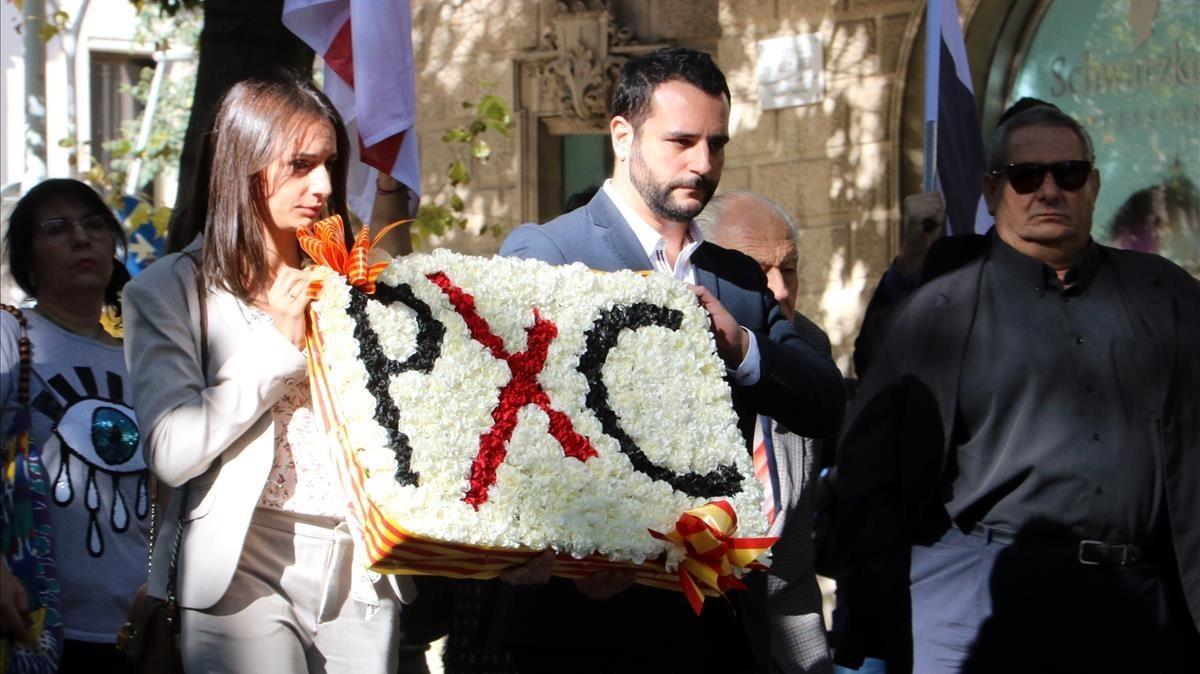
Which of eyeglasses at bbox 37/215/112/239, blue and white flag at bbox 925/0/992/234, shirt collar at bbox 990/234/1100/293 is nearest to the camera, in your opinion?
shirt collar at bbox 990/234/1100/293

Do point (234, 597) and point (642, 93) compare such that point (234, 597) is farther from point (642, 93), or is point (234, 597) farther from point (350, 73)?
point (350, 73)

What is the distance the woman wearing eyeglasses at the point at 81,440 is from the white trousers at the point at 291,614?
1285 millimetres

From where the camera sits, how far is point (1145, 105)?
975 cm

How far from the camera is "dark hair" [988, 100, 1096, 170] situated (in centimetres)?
516

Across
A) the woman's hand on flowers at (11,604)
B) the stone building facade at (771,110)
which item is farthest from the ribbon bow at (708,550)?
the stone building facade at (771,110)

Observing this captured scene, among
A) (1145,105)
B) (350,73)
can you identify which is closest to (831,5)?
(1145,105)

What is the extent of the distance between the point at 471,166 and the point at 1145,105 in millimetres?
5301

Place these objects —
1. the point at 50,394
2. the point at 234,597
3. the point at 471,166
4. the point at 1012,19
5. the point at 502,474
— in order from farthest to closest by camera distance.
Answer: the point at 471,166 < the point at 1012,19 < the point at 50,394 < the point at 234,597 < the point at 502,474

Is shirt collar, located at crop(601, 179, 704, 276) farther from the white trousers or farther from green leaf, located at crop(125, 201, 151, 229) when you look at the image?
green leaf, located at crop(125, 201, 151, 229)

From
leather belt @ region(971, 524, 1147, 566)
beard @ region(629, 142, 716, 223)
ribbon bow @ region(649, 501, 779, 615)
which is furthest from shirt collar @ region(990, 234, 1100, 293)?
ribbon bow @ region(649, 501, 779, 615)

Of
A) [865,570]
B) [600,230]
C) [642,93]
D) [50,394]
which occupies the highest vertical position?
[642,93]

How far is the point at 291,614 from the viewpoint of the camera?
3922mm

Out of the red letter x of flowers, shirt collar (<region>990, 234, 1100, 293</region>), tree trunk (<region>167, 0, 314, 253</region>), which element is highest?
tree trunk (<region>167, 0, 314, 253</region>)

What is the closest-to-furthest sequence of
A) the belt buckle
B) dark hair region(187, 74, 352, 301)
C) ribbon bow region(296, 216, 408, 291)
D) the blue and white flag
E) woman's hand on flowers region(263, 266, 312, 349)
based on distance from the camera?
1. ribbon bow region(296, 216, 408, 291)
2. woman's hand on flowers region(263, 266, 312, 349)
3. dark hair region(187, 74, 352, 301)
4. the belt buckle
5. the blue and white flag
